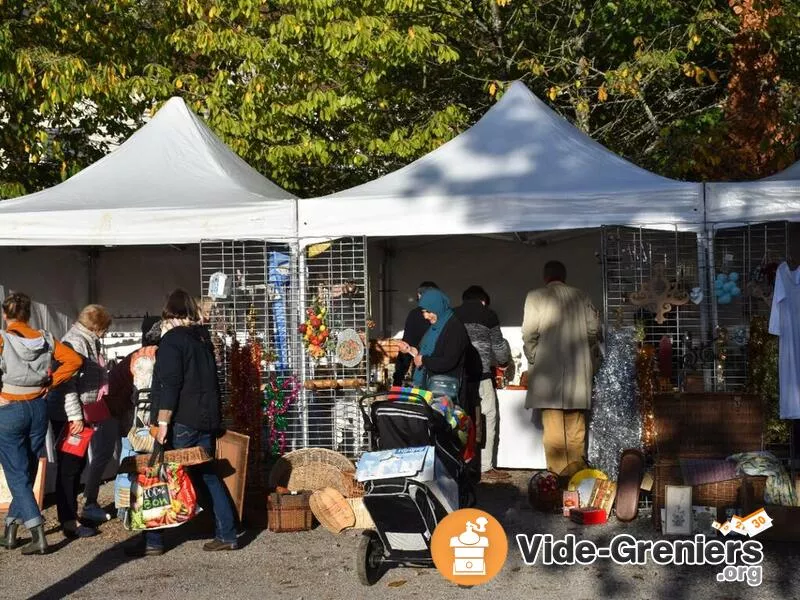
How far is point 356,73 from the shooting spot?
13195 mm

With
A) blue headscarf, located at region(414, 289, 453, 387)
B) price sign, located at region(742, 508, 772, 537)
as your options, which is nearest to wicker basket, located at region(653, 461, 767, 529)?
price sign, located at region(742, 508, 772, 537)

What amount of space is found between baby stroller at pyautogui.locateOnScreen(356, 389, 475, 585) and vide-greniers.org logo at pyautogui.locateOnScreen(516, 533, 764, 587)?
0.62 m

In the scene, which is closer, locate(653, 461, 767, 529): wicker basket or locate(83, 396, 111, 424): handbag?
locate(653, 461, 767, 529): wicker basket

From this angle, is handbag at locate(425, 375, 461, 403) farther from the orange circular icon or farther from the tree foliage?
the tree foliage

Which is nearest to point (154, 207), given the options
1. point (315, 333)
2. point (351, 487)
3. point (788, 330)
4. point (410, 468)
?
point (315, 333)

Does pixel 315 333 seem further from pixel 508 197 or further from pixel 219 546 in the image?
pixel 219 546

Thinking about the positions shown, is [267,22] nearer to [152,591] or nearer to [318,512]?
[318,512]

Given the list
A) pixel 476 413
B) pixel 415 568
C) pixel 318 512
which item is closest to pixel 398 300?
pixel 476 413

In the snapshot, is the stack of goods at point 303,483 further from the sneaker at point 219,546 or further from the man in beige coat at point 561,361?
the man in beige coat at point 561,361

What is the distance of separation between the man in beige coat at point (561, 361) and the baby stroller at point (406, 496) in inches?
71.7

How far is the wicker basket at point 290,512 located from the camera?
786 centimetres

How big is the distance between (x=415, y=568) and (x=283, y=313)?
2.96 m

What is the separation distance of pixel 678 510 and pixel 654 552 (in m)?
0.45

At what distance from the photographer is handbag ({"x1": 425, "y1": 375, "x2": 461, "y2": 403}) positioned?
8.08 m
